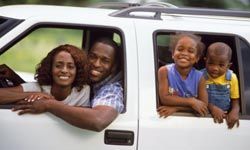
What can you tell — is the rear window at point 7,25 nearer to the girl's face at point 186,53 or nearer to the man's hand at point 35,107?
the man's hand at point 35,107

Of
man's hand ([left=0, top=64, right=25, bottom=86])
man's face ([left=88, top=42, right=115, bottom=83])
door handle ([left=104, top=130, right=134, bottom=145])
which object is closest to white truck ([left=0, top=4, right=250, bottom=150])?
door handle ([left=104, top=130, right=134, bottom=145])

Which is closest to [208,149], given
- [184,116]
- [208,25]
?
[184,116]

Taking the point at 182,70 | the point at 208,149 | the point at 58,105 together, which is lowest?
the point at 208,149

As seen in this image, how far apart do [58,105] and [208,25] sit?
3.60ft

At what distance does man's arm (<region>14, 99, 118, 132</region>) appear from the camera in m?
3.67

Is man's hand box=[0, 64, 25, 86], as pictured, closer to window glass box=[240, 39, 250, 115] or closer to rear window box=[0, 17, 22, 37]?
rear window box=[0, 17, 22, 37]

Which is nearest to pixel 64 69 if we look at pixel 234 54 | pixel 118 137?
pixel 118 137

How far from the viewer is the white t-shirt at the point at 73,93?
3840 millimetres

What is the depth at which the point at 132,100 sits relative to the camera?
3.77 metres

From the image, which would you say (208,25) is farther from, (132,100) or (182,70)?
(132,100)

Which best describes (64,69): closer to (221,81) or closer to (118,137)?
(118,137)

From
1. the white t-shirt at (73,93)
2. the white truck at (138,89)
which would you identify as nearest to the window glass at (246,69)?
the white truck at (138,89)

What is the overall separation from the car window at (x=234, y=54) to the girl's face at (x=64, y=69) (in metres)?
0.54

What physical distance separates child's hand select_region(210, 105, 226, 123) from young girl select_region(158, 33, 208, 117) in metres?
0.05
